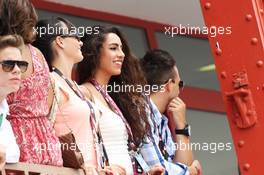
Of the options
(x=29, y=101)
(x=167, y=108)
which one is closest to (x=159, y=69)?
(x=167, y=108)

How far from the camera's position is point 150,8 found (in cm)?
973

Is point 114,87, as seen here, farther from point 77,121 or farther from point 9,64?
point 9,64

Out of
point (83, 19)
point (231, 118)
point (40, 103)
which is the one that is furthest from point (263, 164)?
point (83, 19)

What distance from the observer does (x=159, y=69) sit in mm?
6898

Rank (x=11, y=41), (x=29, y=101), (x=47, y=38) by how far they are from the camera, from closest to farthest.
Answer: (x=11, y=41) → (x=29, y=101) → (x=47, y=38)

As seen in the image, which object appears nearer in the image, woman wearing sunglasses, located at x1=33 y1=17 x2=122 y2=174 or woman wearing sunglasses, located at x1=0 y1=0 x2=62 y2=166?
woman wearing sunglasses, located at x1=0 y1=0 x2=62 y2=166

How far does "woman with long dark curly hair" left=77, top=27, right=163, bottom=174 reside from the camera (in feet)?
19.2

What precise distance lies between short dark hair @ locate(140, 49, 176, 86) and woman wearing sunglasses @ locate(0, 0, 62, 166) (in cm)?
175

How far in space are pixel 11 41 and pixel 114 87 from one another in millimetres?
1595

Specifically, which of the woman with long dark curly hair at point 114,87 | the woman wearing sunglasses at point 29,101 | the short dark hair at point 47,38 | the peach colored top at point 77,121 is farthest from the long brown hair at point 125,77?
the woman wearing sunglasses at point 29,101

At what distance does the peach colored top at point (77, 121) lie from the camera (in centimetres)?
543

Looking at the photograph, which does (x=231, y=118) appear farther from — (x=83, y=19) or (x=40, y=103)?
(x=83, y=19)

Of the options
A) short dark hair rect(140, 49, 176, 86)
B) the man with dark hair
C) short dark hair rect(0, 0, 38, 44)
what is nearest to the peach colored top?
short dark hair rect(0, 0, 38, 44)

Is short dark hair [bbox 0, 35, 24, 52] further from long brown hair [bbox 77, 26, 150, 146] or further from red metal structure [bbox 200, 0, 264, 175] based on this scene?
long brown hair [bbox 77, 26, 150, 146]
